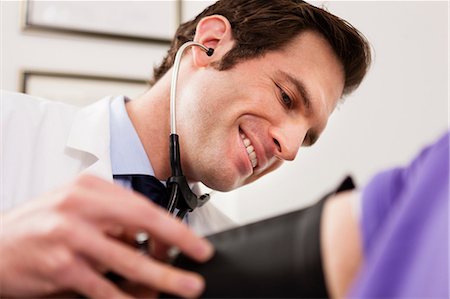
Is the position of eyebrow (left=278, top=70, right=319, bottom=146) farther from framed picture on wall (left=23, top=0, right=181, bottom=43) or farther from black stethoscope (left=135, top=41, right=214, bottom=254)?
framed picture on wall (left=23, top=0, right=181, bottom=43)

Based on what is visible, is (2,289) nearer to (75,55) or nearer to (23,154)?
(23,154)

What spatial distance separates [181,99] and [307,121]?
0.29 meters

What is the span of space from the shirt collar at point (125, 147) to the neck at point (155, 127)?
0.09ft

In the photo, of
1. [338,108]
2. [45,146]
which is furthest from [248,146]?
[338,108]

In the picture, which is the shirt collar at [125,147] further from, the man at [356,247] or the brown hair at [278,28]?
the man at [356,247]

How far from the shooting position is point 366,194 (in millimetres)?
375

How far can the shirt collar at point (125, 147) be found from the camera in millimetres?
1011

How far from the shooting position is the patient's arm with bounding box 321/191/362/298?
1.18 feet

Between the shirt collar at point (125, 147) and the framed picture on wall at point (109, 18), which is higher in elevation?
the framed picture on wall at point (109, 18)

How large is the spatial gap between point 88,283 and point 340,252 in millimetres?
198

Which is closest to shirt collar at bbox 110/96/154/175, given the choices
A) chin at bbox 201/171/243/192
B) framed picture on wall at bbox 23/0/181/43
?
chin at bbox 201/171/243/192

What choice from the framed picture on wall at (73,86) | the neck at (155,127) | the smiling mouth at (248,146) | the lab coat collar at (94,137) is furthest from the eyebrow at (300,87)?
the framed picture on wall at (73,86)

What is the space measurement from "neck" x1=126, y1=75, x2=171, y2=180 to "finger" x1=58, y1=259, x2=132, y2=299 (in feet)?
2.32

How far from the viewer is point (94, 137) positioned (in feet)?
3.22
